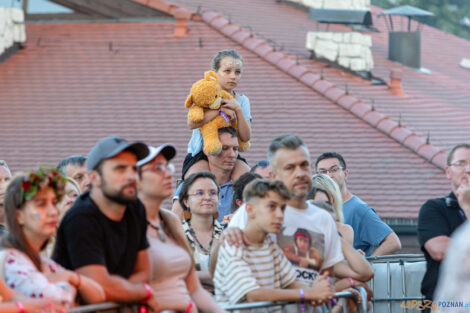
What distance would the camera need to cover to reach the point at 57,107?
21.8 metres

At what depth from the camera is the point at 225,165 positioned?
9.14m

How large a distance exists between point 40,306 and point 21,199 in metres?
0.65

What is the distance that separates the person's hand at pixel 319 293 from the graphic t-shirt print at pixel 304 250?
178 millimetres

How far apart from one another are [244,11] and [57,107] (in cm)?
591

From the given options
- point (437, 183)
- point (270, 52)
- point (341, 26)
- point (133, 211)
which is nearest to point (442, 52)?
point (341, 26)

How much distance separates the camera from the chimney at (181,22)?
23.1 meters

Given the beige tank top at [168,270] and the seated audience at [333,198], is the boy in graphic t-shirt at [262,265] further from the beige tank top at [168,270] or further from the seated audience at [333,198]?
the seated audience at [333,198]

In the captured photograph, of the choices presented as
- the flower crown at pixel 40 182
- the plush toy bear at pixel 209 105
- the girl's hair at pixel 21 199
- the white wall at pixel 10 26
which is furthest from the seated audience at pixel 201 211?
the white wall at pixel 10 26

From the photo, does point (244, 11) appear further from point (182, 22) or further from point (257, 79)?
point (257, 79)

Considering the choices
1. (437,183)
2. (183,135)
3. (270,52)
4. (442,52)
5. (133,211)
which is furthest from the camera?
(442,52)

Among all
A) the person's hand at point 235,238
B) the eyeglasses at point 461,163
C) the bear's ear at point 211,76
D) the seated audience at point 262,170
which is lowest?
the seated audience at point 262,170

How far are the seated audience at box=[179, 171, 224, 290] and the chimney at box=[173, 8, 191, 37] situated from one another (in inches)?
599

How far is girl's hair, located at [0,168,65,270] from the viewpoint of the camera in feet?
18.4

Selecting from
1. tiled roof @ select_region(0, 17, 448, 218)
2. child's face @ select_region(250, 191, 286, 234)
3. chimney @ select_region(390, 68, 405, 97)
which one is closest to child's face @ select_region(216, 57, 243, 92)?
child's face @ select_region(250, 191, 286, 234)
